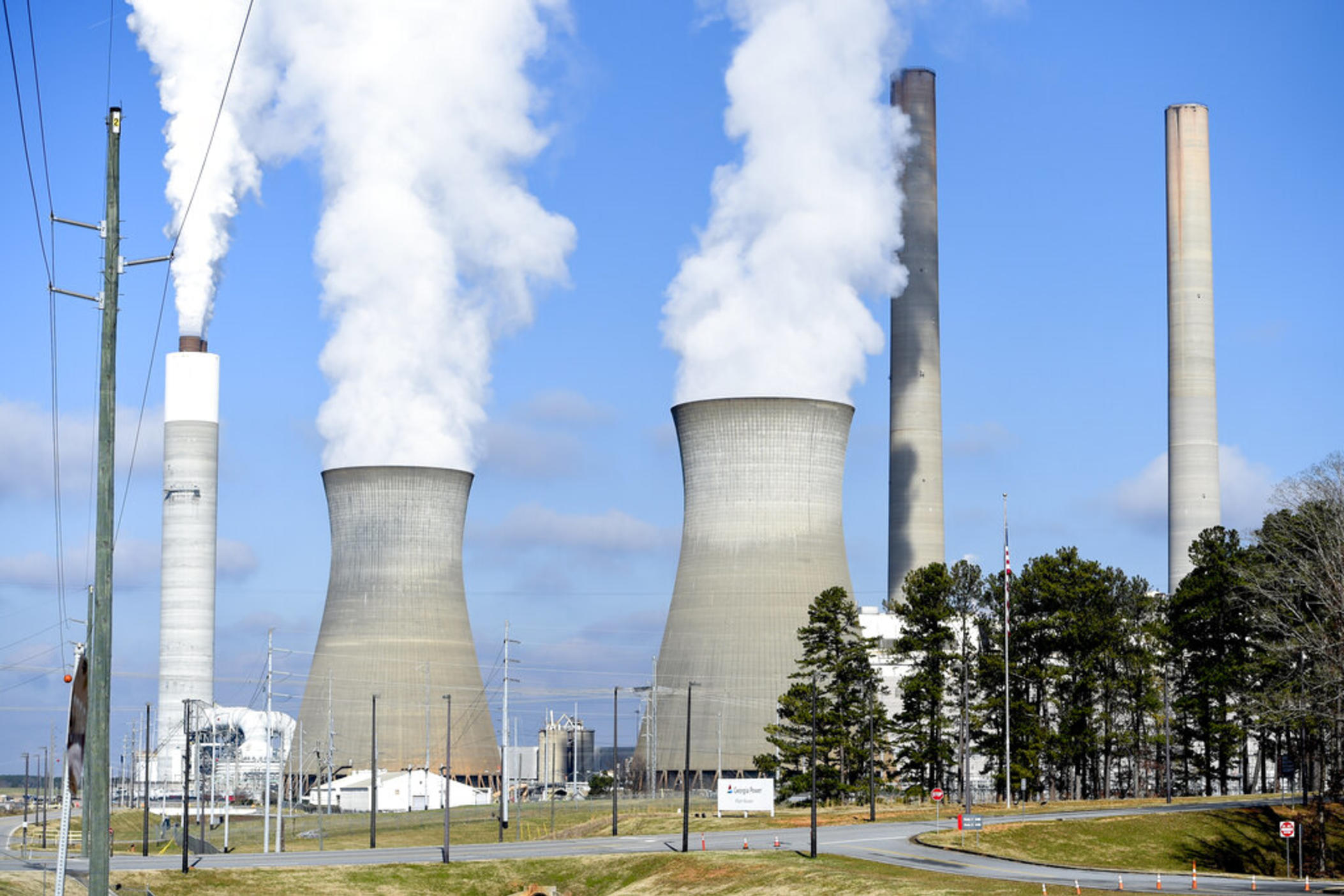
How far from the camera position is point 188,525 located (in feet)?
291

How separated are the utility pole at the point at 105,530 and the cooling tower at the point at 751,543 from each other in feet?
163

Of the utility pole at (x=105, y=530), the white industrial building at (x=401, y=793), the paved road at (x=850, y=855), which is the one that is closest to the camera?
the utility pole at (x=105, y=530)

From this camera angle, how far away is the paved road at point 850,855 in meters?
34.1

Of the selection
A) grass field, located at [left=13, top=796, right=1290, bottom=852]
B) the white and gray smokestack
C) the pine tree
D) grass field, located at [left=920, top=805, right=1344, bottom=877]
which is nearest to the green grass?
grass field, located at [left=920, top=805, right=1344, bottom=877]

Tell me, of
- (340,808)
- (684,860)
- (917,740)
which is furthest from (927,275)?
(684,860)

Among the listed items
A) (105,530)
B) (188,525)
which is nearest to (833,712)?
(188,525)

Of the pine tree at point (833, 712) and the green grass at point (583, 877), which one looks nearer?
the green grass at point (583, 877)

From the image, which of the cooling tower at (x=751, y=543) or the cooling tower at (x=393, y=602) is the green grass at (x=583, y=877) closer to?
the cooling tower at (x=751, y=543)

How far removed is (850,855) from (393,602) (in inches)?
1343

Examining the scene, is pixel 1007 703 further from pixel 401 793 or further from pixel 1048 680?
pixel 401 793

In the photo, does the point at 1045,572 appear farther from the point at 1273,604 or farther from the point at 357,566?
the point at 357,566

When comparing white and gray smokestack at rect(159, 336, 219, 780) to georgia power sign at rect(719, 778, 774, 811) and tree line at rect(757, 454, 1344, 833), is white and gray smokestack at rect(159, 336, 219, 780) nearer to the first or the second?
tree line at rect(757, 454, 1344, 833)

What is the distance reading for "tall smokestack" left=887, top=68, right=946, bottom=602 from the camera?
3565 inches

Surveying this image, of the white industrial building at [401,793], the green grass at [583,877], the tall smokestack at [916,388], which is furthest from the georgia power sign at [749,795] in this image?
the tall smokestack at [916,388]
